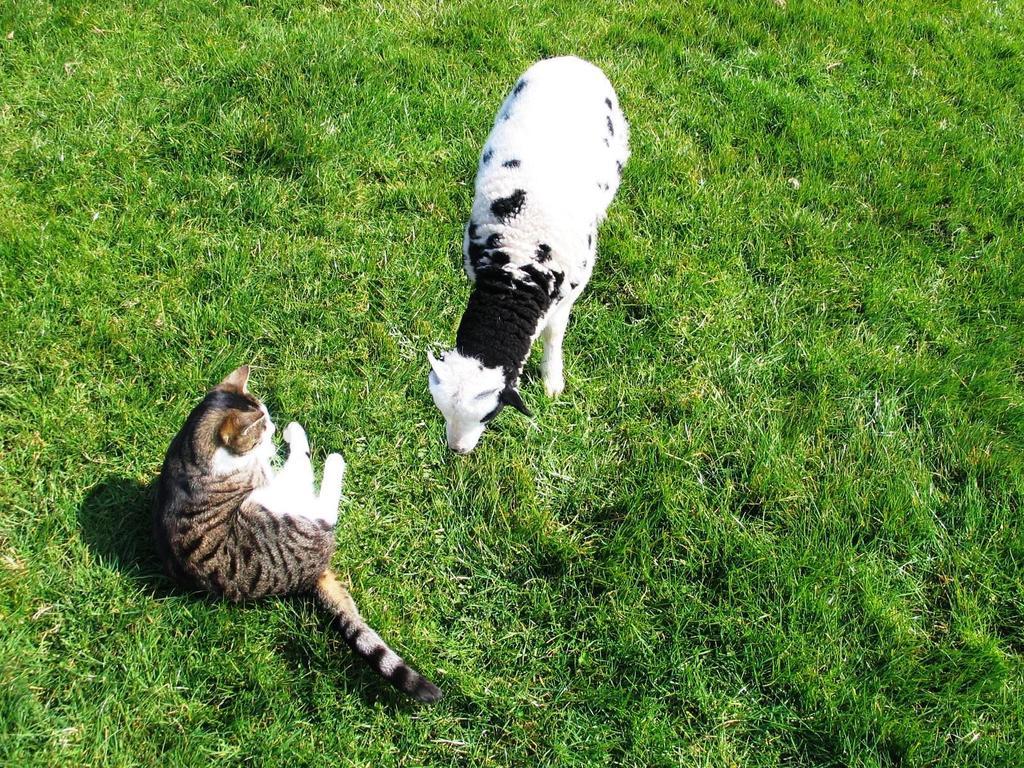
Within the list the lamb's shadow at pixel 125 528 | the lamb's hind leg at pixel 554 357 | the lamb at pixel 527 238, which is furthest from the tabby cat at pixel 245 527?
the lamb's hind leg at pixel 554 357

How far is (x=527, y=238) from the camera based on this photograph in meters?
3.10

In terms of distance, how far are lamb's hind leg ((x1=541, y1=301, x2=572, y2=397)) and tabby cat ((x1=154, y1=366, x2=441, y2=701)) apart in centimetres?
133

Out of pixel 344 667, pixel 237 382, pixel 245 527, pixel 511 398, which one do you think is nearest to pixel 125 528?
pixel 245 527

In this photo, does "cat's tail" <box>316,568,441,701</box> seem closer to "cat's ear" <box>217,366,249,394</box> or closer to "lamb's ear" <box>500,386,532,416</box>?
"cat's ear" <box>217,366,249,394</box>

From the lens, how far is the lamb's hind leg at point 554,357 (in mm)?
3364

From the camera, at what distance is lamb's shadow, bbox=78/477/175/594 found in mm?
2900

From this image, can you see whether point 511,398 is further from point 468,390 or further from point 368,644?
point 368,644

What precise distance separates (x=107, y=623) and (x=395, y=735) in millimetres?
1318

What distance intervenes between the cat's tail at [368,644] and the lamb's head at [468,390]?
894 millimetres

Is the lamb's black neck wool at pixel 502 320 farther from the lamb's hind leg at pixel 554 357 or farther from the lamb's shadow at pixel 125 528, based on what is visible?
the lamb's shadow at pixel 125 528

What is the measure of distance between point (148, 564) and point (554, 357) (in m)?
2.18

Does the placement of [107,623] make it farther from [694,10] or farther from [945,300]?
[694,10]

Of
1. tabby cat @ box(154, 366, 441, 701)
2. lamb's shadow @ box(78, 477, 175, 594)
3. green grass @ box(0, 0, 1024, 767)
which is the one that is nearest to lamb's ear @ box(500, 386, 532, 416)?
green grass @ box(0, 0, 1024, 767)

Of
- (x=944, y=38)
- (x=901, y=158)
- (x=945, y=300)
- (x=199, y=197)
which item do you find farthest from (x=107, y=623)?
(x=944, y=38)
